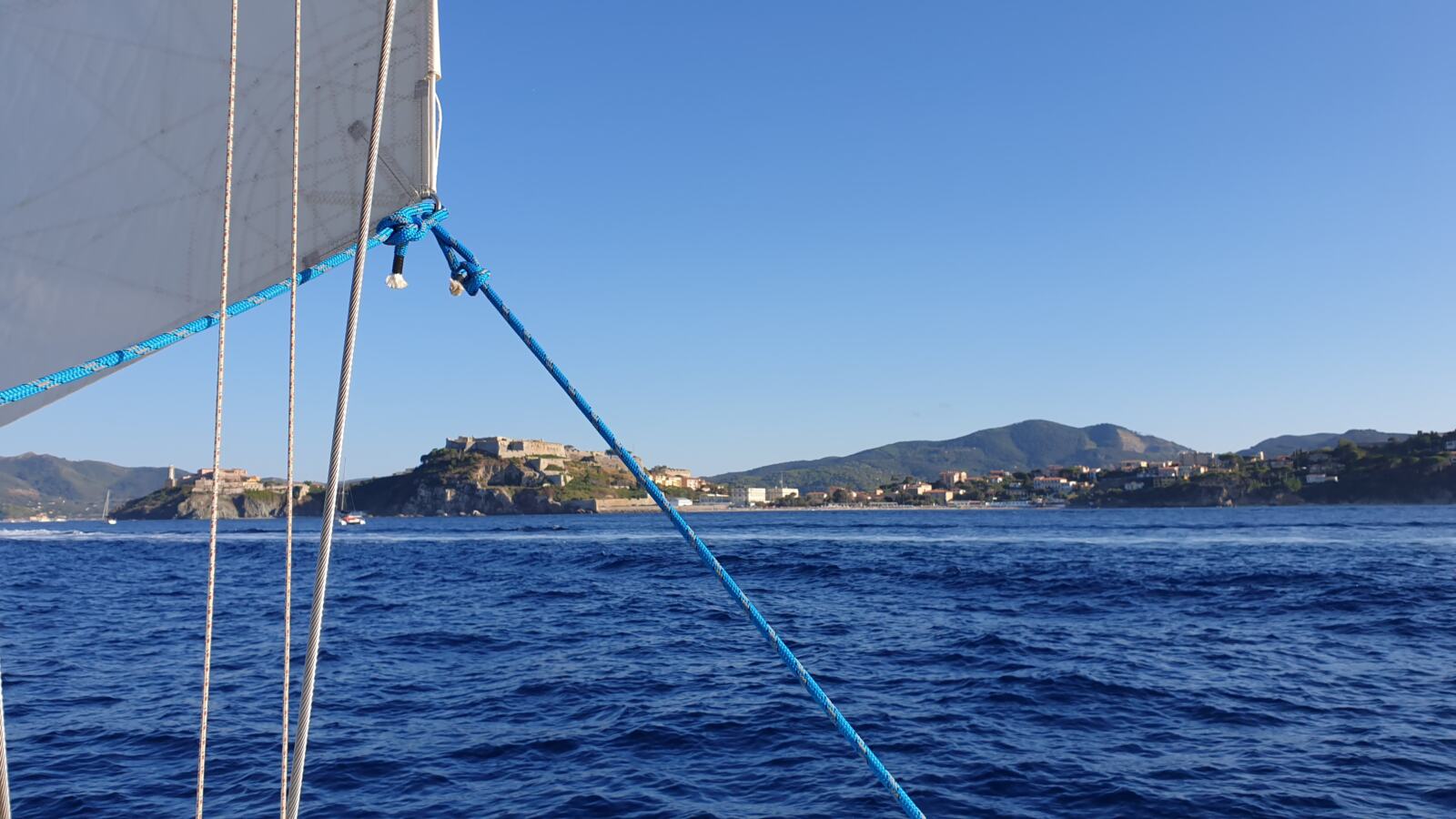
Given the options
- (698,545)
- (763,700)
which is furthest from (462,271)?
(763,700)

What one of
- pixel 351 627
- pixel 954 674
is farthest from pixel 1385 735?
pixel 351 627

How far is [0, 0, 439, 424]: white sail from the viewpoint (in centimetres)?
443

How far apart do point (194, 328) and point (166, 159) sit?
914mm

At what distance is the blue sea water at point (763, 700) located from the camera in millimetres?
11594

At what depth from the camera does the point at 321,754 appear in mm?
13227

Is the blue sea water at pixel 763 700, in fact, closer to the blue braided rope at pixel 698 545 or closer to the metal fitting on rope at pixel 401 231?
the blue braided rope at pixel 698 545

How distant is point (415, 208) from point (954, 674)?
56.8 feet

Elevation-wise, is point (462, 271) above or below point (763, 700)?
→ above

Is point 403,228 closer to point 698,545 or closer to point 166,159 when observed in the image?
point 166,159

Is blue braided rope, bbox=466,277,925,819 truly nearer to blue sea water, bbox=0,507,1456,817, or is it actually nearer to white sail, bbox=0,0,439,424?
white sail, bbox=0,0,439,424

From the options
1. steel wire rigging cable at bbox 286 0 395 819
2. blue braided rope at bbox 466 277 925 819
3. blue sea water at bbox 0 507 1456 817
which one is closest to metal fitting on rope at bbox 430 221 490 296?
blue braided rope at bbox 466 277 925 819

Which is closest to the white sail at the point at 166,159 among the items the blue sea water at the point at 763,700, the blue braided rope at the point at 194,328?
the blue braided rope at the point at 194,328

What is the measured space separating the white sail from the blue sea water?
862 cm

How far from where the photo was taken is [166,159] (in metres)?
4.52
